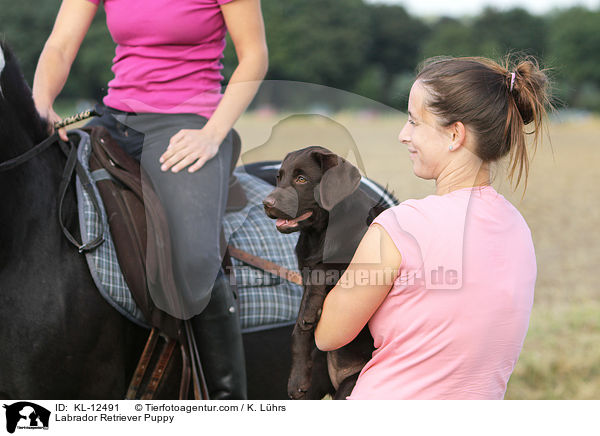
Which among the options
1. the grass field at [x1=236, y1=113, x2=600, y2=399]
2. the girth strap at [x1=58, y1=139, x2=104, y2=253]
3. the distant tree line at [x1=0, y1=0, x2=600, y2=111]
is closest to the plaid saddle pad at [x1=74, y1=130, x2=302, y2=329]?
the girth strap at [x1=58, y1=139, x2=104, y2=253]

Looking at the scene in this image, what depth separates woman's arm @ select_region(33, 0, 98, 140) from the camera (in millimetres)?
2570

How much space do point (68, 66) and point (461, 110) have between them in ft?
6.58

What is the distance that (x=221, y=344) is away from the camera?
8.48ft

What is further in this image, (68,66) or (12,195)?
(68,66)

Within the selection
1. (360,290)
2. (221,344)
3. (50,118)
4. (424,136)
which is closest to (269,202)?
(360,290)

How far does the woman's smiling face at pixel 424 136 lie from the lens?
140 cm

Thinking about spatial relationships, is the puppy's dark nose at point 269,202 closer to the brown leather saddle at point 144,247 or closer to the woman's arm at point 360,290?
the woman's arm at point 360,290

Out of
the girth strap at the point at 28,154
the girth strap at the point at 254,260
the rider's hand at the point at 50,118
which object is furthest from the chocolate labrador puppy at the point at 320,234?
the rider's hand at the point at 50,118

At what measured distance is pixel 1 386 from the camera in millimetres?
2377

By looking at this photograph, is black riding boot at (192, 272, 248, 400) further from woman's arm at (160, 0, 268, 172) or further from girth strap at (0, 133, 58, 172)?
girth strap at (0, 133, 58, 172)

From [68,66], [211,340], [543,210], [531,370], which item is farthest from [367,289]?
[543,210]
